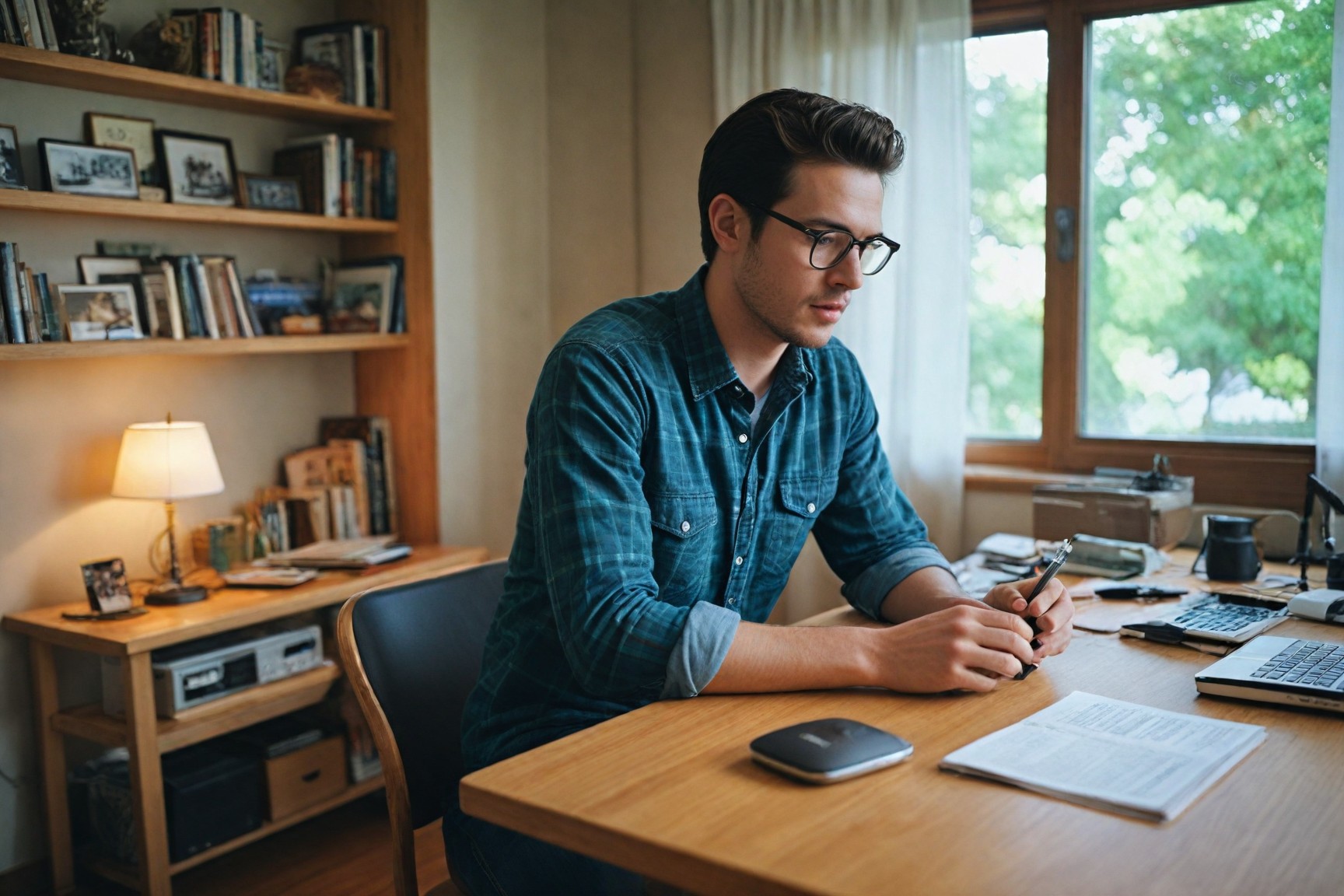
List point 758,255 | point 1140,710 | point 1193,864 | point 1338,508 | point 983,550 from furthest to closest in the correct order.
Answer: point 983,550, point 1338,508, point 758,255, point 1140,710, point 1193,864

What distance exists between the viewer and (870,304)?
10.4ft

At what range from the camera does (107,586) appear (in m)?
2.49

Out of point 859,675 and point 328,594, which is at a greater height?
point 859,675

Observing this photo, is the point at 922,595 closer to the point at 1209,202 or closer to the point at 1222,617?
the point at 1222,617

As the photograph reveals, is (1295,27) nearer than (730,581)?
No

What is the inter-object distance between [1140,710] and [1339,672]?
0.30 m

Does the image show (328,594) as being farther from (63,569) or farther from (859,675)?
(859,675)

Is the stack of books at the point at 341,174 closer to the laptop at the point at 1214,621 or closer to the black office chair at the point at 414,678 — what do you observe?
the black office chair at the point at 414,678

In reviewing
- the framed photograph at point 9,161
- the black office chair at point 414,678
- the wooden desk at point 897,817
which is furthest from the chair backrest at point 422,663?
the framed photograph at point 9,161

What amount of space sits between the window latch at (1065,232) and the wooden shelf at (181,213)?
1872 millimetres

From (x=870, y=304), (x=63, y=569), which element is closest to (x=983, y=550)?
(x=870, y=304)

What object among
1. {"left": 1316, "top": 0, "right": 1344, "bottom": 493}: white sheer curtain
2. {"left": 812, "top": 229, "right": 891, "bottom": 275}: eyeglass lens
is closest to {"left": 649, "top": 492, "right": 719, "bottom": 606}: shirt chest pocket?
{"left": 812, "top": 229, "right": 891, "bottom": 275}: eyeglass lens

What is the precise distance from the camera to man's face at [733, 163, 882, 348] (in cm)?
153

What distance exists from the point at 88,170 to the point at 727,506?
1.92 metres
